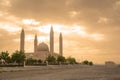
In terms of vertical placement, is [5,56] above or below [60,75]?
above

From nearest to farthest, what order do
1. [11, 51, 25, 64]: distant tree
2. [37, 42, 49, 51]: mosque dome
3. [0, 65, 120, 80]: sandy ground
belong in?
[0, 65, 120, 80]: sandy ground
[11, 51, 25, 64]: distant tree
[37, 42, 49, 51]: mosque dome

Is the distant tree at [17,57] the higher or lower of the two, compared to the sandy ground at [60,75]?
higher

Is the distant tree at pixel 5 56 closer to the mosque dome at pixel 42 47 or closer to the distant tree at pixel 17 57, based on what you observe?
the distant tree at pixel 17 57

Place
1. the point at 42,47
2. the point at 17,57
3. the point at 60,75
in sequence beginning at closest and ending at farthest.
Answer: the point at 60,75
the point at 17,57
the point at 42,47

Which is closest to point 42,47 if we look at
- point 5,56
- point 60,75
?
point 5,56

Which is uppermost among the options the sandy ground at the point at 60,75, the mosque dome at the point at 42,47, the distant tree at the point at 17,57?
the mosque dome at the point at 42,47

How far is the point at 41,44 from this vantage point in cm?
18925

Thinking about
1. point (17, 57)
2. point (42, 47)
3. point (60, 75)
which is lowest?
point (60, 75)

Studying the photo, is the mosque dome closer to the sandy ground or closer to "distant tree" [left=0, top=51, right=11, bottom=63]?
"distant tree" [left=0, top=51, right=11, bottom=63]

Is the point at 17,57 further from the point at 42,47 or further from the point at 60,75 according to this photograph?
the point at 42,47

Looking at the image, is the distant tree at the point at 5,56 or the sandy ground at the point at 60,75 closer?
the sandy ground at the point at 60,75

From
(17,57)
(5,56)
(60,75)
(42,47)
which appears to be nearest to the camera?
(60,75)

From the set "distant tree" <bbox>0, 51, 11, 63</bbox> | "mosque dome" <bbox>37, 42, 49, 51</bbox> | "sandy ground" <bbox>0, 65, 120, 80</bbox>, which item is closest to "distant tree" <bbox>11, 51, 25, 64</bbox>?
"distant tree" <bbox>0, 51, 11, 63</bbox>

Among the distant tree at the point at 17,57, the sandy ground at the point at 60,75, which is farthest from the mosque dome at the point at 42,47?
the sandy ground at the point at 60,75
